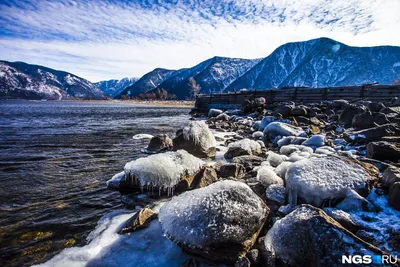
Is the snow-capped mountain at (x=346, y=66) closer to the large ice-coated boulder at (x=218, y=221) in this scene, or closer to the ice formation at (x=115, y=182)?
the ice formation at (x=115, y=182)

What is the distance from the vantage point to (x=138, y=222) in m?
3.32

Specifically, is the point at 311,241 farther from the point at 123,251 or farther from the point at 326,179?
the point at 123,251

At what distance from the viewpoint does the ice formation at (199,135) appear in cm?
751

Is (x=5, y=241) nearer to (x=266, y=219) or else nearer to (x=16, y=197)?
(x=16, y=197)

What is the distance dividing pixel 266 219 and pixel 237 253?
2.26 feet

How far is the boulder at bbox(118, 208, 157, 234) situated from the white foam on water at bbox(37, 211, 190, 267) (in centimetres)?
7

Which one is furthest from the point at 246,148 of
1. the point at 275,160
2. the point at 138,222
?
the point at 138,222

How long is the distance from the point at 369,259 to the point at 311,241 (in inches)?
17.7

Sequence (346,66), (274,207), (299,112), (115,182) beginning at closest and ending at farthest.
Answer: (274,207)
(115,182)
(299,112)
(346,66)

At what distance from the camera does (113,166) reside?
6613 mm

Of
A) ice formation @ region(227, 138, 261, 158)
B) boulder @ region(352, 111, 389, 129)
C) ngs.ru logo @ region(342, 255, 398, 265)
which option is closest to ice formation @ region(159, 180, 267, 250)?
ngs.ru logo @ region(342, 255, 398, 265)

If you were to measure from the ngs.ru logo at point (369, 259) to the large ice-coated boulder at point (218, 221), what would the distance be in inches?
40.2

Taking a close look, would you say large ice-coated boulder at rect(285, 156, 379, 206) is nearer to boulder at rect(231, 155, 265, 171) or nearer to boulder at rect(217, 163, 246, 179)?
boulder at rect(217, 163, 246, 179)

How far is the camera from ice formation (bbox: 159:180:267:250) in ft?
8.27
